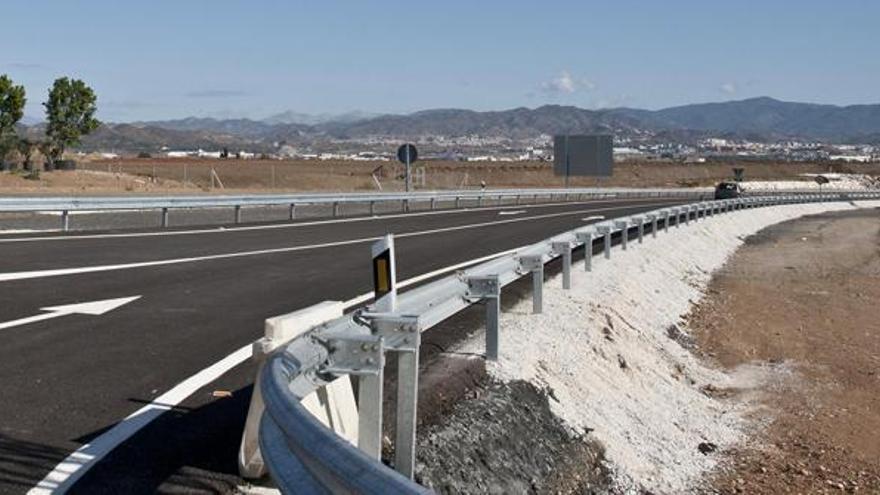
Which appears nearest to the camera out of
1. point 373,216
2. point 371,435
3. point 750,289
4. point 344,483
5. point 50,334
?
point 344,483

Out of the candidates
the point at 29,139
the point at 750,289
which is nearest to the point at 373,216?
the point at 750,289

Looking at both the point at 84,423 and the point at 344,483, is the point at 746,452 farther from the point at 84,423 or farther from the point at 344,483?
the point at 344,483

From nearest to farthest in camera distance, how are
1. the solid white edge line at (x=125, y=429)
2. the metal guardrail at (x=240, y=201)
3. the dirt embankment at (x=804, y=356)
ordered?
the solid white edge line at (x=125, y=429) < the dirt embankment at (x=804, y=356) < the metal guardrail at (x=240, y=201)

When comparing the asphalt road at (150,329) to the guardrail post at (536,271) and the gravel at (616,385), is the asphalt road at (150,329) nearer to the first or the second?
the gravel at (616,385)

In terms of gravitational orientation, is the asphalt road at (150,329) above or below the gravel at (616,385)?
above

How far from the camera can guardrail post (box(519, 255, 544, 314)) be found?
451 inches

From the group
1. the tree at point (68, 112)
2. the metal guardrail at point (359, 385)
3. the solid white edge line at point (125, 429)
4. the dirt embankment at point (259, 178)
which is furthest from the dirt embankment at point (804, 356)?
the tree at point (68, 112)

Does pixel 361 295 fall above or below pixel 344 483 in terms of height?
below

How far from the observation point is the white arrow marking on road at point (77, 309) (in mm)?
10516

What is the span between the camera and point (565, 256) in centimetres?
1442

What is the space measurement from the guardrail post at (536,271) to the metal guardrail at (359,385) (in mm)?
1659

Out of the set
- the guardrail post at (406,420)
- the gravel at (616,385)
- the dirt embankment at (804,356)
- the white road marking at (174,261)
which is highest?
the guardrail post at (406,420)

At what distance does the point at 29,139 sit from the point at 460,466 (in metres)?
67.8

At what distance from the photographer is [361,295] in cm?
1351
